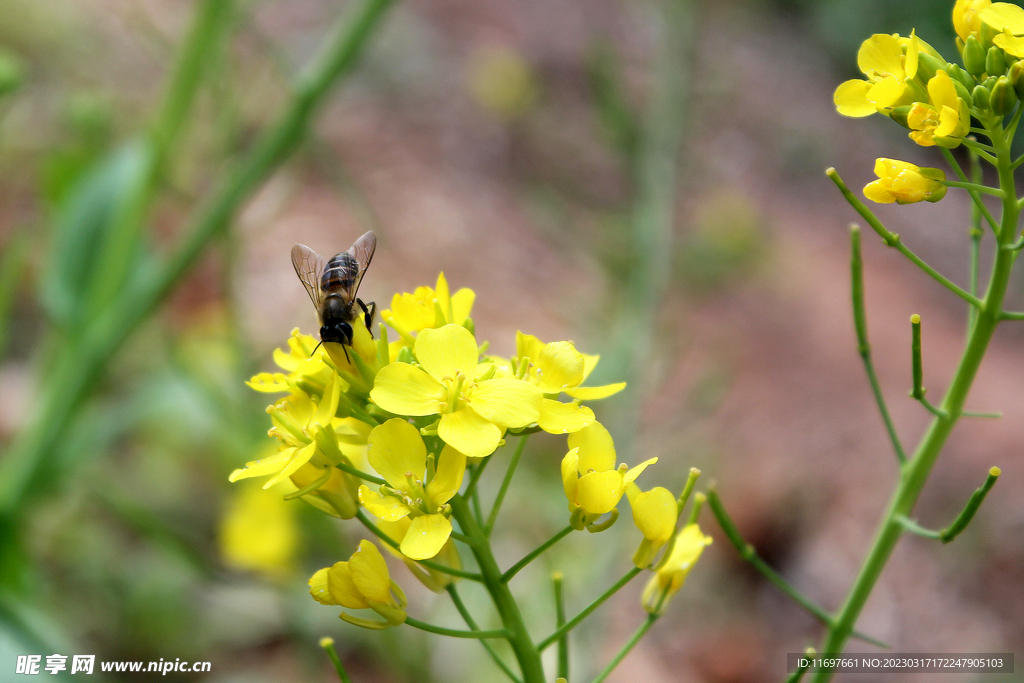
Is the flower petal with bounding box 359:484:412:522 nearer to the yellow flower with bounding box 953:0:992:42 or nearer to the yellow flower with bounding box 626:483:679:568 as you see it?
the yellow flower with bounding box 626:483:679:568

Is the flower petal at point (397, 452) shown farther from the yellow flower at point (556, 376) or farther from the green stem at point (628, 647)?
the green stem at point (628, 647)

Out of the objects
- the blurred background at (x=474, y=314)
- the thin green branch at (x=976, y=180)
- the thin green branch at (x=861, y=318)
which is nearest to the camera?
the thin green branch at (x=976, y=180)

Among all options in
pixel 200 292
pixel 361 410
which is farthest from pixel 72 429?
pixel 200 292

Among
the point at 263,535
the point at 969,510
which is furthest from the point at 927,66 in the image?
the point at 263,535

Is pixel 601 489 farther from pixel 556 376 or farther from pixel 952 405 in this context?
pixel 952 405

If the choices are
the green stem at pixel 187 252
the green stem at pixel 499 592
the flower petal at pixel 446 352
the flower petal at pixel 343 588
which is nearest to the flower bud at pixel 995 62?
the flower petal at pixel 446 352

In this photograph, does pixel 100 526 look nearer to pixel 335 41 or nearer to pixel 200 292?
pixel 200 292
